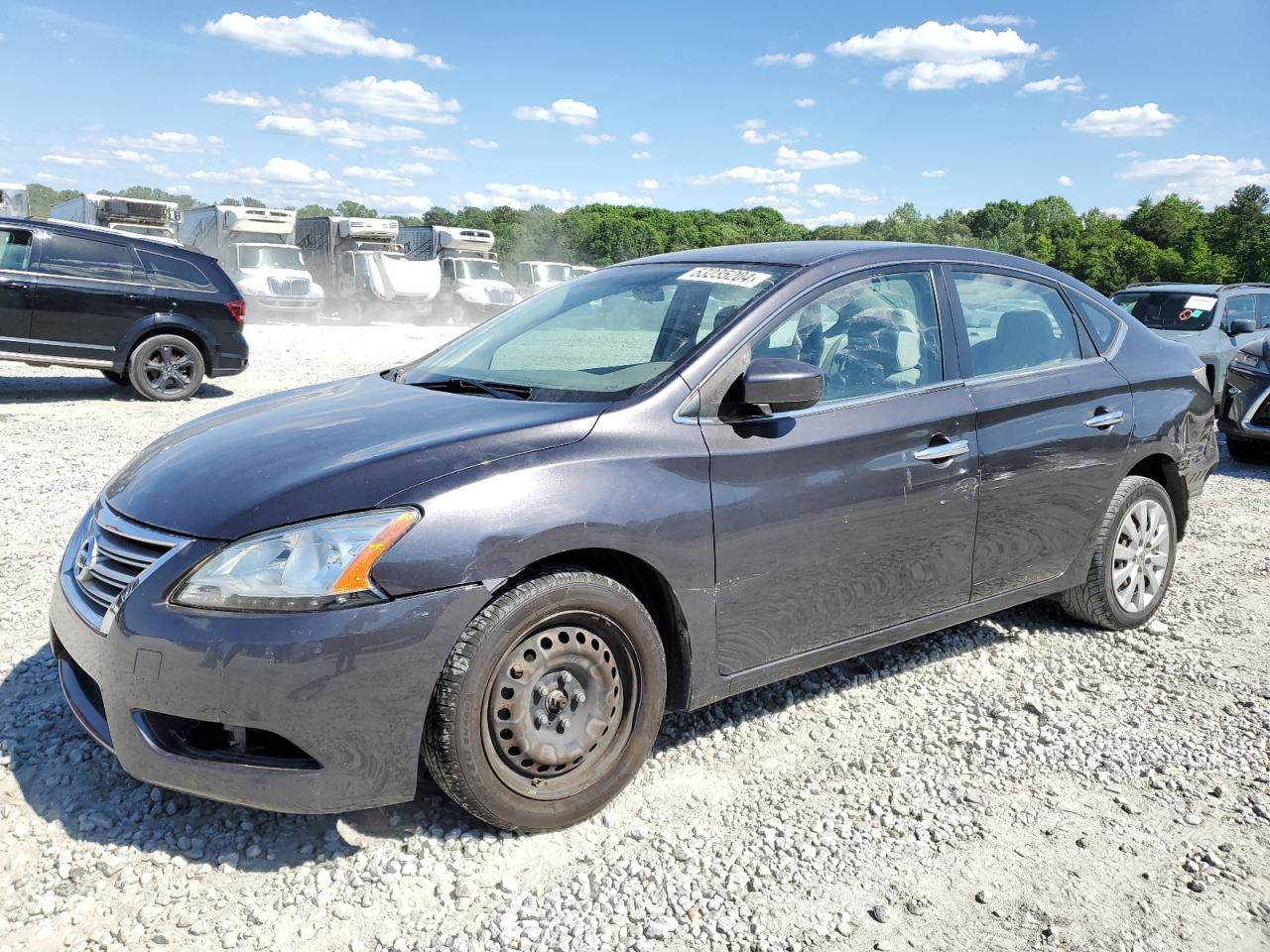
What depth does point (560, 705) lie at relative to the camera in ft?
9.64

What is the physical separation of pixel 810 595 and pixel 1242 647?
247 centimetres

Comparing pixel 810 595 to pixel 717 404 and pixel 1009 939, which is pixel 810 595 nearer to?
pixel 717 404

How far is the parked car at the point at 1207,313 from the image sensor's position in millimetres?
11461

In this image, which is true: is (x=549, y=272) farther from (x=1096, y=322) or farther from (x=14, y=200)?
(x=1096, y=322)

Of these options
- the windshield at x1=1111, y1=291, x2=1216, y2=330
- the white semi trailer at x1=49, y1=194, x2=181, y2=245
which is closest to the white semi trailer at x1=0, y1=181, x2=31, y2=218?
the white semi trailer at x1=49, y1=194, x2=181, y2=245

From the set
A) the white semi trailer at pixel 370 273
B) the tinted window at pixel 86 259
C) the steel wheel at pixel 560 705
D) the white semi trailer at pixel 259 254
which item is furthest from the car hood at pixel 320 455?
the white semi trailer at pixel 370 273

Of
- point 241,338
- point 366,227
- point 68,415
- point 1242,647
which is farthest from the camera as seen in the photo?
point 366,227

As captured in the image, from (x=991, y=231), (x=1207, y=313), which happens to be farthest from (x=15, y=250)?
(x=991, y=231)

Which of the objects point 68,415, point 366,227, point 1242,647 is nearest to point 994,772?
point 1242,647

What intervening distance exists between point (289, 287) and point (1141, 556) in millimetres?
23216

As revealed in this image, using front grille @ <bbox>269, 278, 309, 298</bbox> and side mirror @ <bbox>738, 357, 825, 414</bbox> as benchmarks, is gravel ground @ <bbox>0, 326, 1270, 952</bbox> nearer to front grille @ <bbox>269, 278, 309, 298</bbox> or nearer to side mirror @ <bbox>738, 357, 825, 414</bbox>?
side mirror @ <bbox>738, 357, 825, 414</bbox>

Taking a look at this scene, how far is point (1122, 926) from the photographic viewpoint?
2.63 metres

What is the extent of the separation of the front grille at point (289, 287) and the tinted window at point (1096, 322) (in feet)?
74.9

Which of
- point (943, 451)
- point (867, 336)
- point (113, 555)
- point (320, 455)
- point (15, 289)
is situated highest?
point (15, 289)
